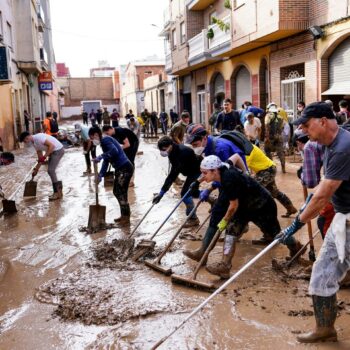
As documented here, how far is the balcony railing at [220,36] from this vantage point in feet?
61.4

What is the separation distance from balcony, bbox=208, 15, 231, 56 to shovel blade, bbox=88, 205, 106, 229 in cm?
1293

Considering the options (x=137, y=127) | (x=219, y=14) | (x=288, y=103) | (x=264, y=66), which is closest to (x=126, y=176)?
(x=137, y=127)

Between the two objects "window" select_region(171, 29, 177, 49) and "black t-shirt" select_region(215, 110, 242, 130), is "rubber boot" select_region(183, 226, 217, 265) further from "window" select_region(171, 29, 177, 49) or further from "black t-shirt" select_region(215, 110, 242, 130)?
"window" select_region(171, 29, 177, 49)

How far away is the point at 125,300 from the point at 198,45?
65.3 ft

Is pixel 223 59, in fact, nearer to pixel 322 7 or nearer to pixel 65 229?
pixel 322 7

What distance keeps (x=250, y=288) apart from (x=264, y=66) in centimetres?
1399

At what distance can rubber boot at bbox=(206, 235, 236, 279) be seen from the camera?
4.80 metres

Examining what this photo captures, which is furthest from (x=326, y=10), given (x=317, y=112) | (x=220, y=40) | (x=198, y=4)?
(x=198, y=4)

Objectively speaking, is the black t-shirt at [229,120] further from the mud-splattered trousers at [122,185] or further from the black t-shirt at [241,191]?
A: the black t-shirt at [241,191]

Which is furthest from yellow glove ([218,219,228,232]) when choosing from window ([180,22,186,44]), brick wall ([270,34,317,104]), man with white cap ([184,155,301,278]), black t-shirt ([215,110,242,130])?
window ([180,22,186,44])

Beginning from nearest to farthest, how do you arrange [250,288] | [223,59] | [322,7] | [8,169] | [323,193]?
[323,193] → [250,288] → [322,7] → [8,169] → [223,59]

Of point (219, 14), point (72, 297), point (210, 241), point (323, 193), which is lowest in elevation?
point (72, 297)

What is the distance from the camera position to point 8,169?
1508 centimetres

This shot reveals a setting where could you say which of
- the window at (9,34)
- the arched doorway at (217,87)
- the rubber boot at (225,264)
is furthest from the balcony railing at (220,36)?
the rubber boot at (225,264)
